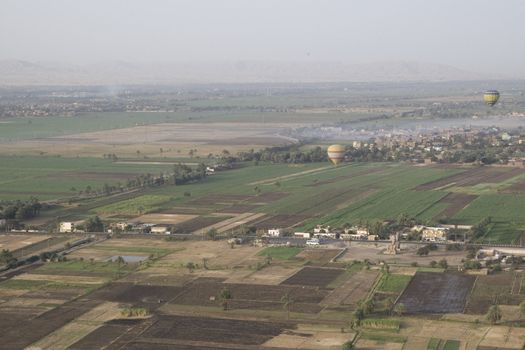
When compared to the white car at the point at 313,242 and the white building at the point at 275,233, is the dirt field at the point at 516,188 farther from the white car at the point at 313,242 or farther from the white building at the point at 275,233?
the white car at the point at 313,242

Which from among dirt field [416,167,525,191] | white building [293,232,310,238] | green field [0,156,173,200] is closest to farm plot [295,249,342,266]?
white building [293,232,310,238]

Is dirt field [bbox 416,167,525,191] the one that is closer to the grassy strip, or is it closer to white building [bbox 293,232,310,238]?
white building [bbox 293,232,310,238]

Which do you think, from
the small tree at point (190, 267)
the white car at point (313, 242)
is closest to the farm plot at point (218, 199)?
the white car at point (313, 242)

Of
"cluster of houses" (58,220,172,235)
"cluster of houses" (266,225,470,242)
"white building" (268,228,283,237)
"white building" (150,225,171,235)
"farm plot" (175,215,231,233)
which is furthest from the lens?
"farm plot" (175,215,231,233)

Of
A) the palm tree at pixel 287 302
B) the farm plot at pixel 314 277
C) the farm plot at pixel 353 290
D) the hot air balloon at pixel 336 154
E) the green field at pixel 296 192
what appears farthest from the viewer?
the hot air balloon at pixel 336 154

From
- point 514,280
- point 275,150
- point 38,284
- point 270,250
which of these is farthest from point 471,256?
point 275,150

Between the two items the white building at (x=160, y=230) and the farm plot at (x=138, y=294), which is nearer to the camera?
the farm plot at (x=138, y=294)
